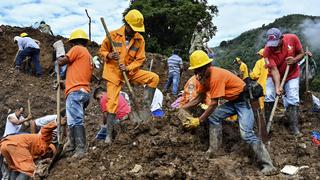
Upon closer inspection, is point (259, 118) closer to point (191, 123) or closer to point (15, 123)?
point (191, 123)

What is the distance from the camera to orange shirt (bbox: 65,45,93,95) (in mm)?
5711

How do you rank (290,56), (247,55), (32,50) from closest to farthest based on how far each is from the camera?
(290,56) < (32,50) < (247,55)

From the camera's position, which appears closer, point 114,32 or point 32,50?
point 114,32

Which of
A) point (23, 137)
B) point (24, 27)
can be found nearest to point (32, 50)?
point (24, 27)

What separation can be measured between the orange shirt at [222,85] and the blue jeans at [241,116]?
17cm

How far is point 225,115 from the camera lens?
5.59 meters

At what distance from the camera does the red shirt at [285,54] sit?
6.39 m

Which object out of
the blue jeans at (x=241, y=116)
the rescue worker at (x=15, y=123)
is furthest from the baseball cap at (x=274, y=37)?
the rescue worker at (x=15, y=123)

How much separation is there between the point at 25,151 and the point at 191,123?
237 cm

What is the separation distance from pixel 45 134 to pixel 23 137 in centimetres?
33

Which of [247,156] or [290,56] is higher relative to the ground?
[290,56]

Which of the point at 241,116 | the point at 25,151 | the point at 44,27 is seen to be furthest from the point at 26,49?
the point at 241,116

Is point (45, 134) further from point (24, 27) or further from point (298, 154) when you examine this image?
point (24, 27)

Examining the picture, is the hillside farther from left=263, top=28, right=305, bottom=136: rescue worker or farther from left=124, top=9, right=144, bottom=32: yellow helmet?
left=124, top=9, right=144, bottom=32: yellow helmet
